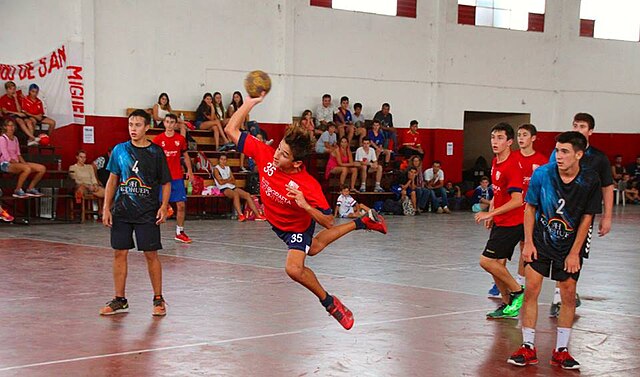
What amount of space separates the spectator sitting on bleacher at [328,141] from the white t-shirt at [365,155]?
2.43ft

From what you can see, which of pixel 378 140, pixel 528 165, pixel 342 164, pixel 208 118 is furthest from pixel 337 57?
pixel 528 165

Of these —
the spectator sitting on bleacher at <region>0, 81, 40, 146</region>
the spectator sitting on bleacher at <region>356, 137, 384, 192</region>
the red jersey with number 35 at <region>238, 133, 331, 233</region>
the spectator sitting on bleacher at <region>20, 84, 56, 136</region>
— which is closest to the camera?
the red jersey with number 35 at <region>238, 133, 331, 233</region>

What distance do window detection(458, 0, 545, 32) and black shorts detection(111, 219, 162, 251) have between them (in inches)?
884

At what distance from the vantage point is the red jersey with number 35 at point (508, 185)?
9523 mm

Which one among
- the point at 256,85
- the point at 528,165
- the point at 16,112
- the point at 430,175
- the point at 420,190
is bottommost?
the point at 420,190

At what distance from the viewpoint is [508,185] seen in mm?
9602

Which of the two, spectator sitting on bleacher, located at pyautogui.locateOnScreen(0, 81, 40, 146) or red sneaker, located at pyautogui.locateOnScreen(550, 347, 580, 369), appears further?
spectator sitting on bleacher, located at pyautogui.locateOnScreen(0, 81, 40, 146)

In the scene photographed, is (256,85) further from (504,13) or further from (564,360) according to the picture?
(504,13)

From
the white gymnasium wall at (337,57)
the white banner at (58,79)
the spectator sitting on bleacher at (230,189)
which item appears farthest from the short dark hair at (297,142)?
the white gymnasium wall at (337,57)

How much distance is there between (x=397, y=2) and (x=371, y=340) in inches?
862

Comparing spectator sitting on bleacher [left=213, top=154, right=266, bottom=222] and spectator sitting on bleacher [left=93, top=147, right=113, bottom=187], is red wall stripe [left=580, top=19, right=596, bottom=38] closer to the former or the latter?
spectator sitting on bleacher [left=213, top=154, right=266, bottom=222]

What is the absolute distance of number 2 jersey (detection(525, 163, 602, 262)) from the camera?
725cm

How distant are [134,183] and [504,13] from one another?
24.0 meters

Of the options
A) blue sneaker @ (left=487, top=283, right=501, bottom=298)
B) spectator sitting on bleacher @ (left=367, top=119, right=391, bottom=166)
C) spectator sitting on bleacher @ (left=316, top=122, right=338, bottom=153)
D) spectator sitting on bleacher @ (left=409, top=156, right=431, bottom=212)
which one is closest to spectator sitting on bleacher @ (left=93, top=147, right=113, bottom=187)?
spectator sitting on bleacher @ (left=316, top=122, right=338, bottom=153)
